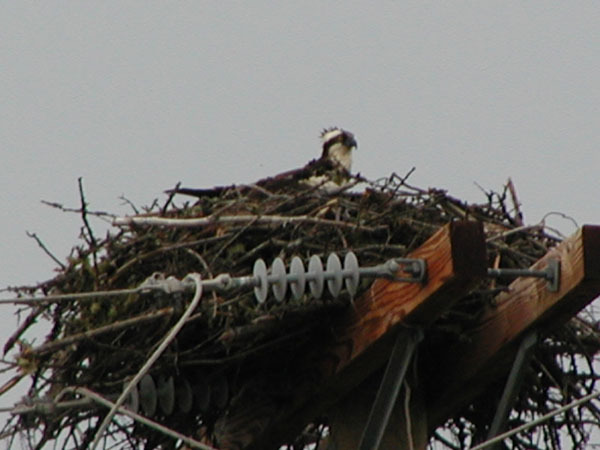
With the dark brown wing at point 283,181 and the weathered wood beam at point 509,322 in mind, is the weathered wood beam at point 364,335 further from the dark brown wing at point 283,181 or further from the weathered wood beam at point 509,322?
the dark brown wing at point 283,181

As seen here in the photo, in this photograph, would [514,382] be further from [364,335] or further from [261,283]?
[261,283]

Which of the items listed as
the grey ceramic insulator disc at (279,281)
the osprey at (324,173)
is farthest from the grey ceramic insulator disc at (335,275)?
the osprey at (324,173)

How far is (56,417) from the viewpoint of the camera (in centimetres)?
555

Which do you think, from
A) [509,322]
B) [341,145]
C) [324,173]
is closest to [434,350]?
[509,322]

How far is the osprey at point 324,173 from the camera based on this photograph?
778cm

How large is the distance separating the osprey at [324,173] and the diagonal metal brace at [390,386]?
1.51 metres

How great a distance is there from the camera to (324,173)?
9.09 meters

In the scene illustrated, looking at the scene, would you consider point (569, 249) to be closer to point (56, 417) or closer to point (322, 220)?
point (322, 220)

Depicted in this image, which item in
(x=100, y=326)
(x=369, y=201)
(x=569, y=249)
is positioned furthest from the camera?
(x=369, y=201)

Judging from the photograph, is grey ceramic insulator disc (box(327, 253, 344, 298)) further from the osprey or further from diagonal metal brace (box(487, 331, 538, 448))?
the osprey

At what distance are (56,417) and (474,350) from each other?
5.58 ft

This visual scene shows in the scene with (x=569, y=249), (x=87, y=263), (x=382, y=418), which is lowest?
(x=382, y=418)

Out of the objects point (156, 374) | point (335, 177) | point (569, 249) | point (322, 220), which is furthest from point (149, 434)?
point (335, 177)

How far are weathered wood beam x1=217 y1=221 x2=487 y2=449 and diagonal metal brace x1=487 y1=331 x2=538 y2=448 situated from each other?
1.55 ft
